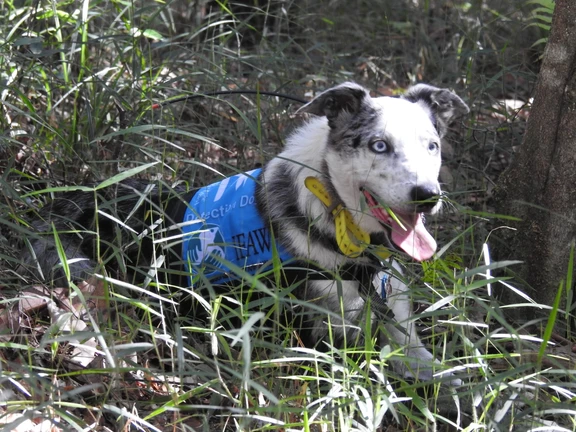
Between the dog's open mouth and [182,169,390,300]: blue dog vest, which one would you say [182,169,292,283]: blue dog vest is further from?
the dog's open mouth

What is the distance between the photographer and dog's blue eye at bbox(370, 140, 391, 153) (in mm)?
3445

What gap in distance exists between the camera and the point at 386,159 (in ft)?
11.2

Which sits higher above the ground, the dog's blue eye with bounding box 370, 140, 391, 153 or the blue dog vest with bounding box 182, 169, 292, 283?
the dog's blue eye with bounding box 370, 140, 391, 153

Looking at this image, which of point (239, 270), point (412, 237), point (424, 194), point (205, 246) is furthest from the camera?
point (205, 246)

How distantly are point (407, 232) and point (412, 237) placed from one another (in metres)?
0.03

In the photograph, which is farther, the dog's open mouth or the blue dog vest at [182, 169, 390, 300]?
the blue dog vest at [182, 169, 390, 300]

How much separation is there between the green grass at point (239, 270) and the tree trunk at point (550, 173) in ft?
0.47

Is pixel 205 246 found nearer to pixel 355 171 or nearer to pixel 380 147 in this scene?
pixel 355 171

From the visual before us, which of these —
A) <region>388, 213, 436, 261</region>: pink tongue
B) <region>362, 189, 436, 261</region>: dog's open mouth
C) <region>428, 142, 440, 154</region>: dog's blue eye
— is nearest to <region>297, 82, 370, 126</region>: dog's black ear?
<region>428, 142, 440, 154</region>: dog's blue eye

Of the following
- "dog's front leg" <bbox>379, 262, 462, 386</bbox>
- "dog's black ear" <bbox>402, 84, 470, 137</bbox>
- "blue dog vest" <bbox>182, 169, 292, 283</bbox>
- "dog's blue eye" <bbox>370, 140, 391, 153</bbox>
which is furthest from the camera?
"dog's black ear" <bbox>402, 84, 470, 137</bbox>

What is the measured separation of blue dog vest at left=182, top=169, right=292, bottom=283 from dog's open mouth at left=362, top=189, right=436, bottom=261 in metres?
0.45

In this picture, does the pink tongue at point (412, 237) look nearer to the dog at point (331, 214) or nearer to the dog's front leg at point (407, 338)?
the dog at point (331, 214)

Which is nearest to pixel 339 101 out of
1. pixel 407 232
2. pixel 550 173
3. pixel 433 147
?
pixel 433 147

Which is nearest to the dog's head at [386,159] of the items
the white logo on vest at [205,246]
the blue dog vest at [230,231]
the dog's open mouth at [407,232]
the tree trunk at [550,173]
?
the dog's open mouth at [407,232]
